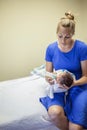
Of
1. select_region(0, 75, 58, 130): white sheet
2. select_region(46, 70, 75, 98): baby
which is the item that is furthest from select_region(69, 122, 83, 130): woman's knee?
select_region(46, 70, 75, 98): baby

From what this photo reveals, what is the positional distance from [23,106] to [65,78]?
46cm

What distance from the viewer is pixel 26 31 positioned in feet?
8.49

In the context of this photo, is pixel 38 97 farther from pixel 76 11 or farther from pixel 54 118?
pixel 76 11

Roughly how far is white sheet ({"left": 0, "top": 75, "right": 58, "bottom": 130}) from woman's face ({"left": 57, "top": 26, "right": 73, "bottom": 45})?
→ 0.52 metres

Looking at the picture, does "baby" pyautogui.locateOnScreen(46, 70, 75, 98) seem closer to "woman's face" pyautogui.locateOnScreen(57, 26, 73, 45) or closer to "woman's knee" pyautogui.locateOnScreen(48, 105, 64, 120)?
"woman's knee" pyautogui.locateOnScreen(48, 105, 64, 120)

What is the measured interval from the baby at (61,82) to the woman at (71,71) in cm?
4

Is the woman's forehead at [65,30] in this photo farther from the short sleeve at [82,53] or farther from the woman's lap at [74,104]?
the woman's lap at [74,104]

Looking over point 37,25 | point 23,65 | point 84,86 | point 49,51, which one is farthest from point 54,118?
point 37,25

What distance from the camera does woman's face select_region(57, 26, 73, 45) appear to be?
1.59 m

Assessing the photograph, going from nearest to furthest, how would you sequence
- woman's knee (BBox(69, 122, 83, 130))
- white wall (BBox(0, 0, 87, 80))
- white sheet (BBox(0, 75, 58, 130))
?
woman's knee (BBox(69, 122, 83, 130)) < white sheet (BBox(0, 75, 58, 130)) < white wall (BBox(0, 0, 87, 80))

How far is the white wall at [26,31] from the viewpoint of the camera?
8.14ft

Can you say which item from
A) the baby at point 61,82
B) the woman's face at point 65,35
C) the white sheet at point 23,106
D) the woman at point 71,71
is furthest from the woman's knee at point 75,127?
the woman's face at point 65,35

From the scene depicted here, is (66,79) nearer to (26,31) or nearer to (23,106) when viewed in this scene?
(23,106)

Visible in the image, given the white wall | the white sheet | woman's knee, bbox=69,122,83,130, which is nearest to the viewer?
woman's knee, bbox=69,122,83,130
